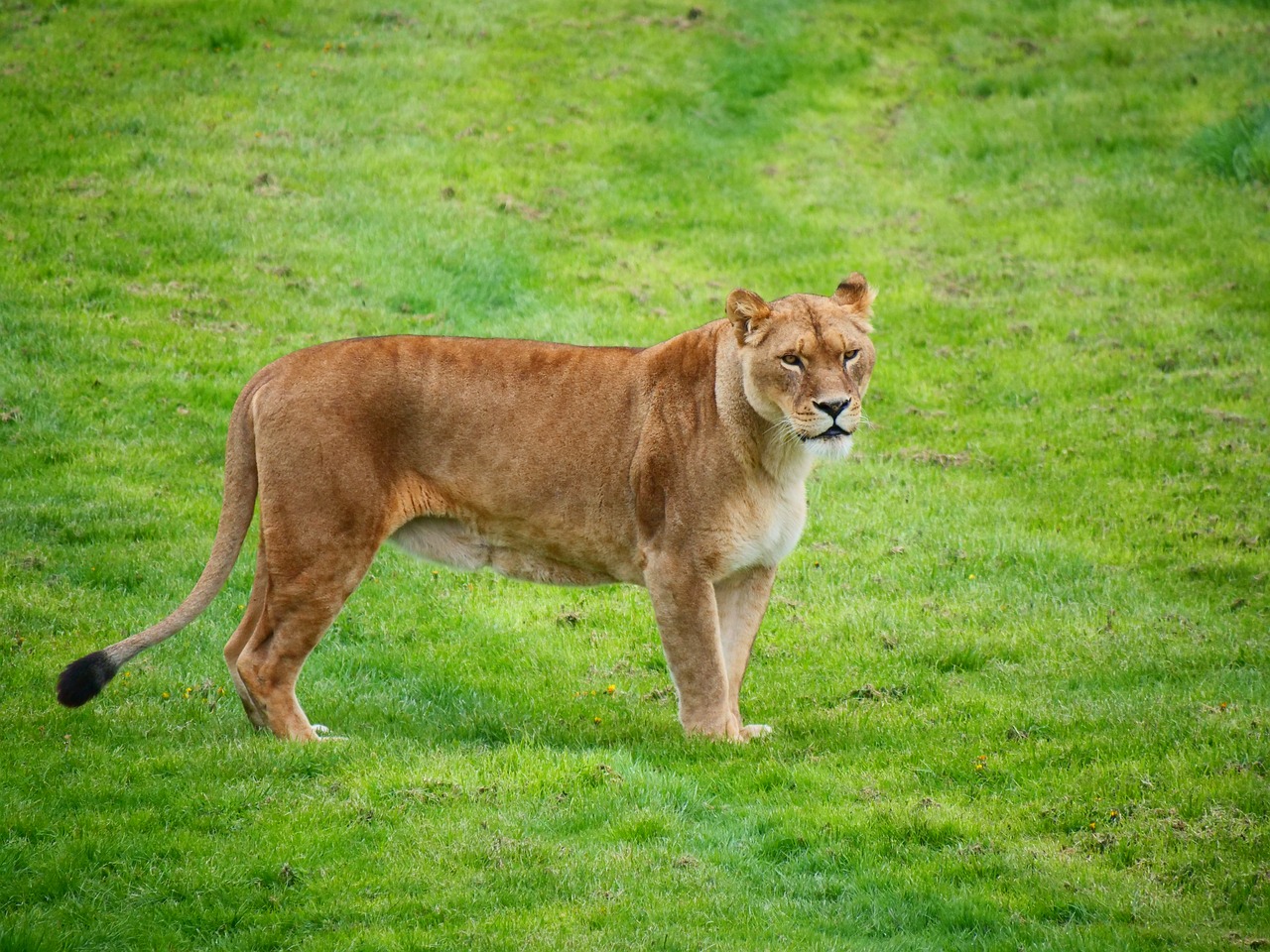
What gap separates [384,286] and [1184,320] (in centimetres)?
790

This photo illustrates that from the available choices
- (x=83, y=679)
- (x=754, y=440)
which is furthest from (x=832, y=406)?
(x=83, y=679)

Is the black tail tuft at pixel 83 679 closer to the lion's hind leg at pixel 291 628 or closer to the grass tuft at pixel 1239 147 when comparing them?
the lion's hind leg at pixel 291 628

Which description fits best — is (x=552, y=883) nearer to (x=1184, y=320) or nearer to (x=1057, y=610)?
(x=1057, y=610)

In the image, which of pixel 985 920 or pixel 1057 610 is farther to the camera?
pixel 1057 610

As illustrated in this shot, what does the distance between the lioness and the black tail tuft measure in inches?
8.7

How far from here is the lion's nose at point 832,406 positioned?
22.8ft

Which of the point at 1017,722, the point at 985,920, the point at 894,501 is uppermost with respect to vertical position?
the point at 985,920

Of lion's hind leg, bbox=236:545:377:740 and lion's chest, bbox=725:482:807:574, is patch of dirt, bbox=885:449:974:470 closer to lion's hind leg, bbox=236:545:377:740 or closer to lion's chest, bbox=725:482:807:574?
lion's chest, bbox=725:482:807:574

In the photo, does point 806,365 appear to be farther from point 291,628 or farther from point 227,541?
point 227,541

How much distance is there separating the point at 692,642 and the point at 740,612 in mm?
581

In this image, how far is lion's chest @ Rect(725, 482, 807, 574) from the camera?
24.4 ft

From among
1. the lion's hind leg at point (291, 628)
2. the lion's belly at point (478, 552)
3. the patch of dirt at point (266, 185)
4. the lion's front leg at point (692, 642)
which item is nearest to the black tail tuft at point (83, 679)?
the lion's hind leg at point (291, 628)

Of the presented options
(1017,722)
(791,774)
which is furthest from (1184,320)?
(791,774)

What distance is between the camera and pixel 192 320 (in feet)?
44.3
